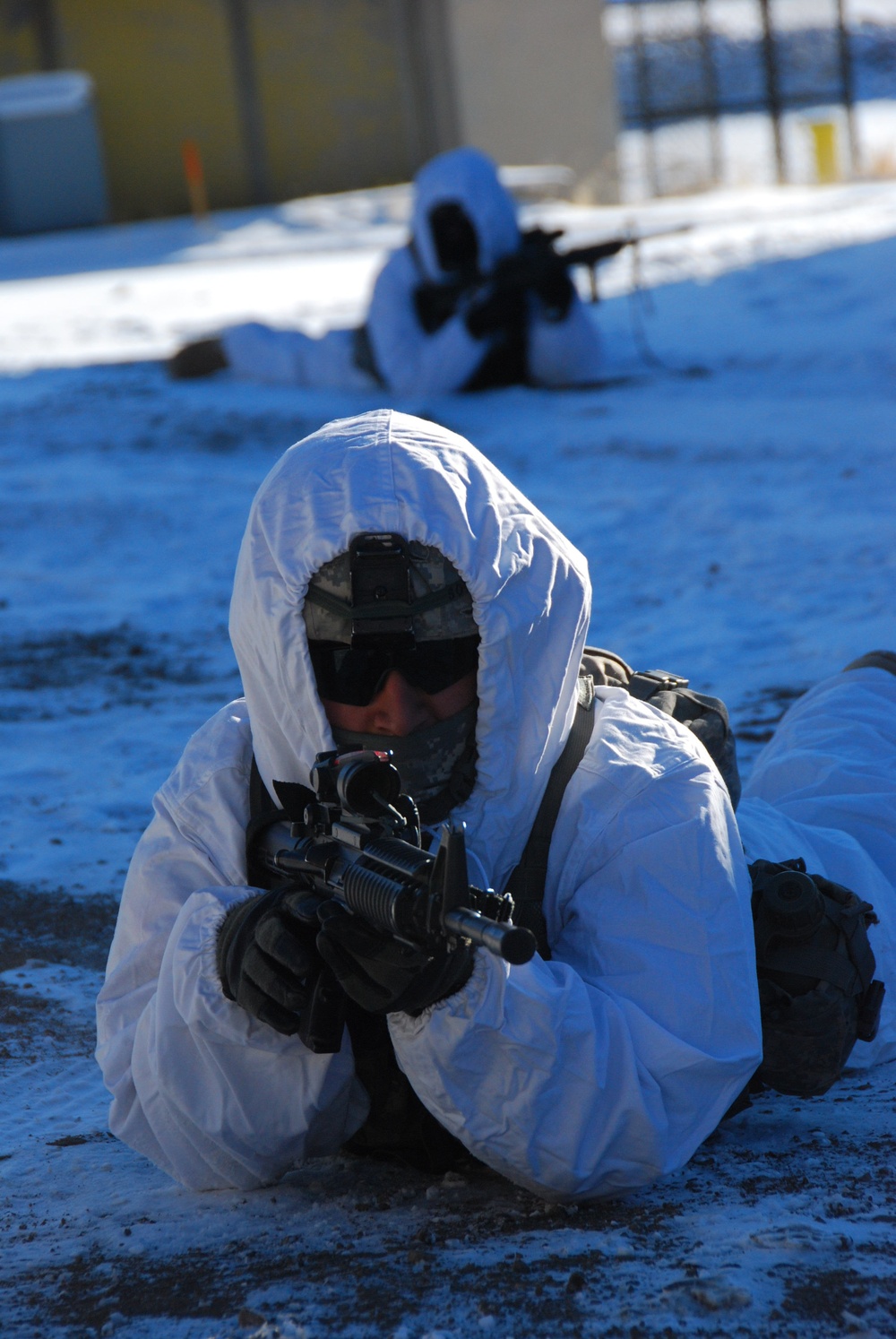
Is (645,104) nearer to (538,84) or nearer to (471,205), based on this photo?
(538,84)

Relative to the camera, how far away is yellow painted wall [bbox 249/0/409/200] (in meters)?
17.1

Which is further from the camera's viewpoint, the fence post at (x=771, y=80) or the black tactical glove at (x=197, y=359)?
the fence post at (x=771, y=80)

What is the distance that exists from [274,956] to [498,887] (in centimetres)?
38

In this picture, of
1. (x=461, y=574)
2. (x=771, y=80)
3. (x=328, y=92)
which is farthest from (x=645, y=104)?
(x=461, y=574)

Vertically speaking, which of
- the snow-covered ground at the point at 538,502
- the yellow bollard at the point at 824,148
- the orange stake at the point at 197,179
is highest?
the orange stake at the point at 197,179

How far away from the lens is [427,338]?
25.4 feet

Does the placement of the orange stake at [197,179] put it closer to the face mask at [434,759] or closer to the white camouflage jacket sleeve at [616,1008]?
the face mask at [434,759]

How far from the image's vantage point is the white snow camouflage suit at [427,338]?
762 centimetres

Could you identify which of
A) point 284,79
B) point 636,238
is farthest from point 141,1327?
point 284,79

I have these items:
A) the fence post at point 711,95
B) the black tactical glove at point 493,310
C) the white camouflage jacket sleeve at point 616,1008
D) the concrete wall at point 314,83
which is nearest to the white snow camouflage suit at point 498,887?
the white camouflage jacket sleeve at point 616,1008

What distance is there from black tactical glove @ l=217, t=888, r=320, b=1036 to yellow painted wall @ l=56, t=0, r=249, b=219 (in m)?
16.6

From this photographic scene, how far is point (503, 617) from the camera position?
74.2 inches

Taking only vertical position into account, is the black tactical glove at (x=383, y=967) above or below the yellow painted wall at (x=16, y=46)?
below

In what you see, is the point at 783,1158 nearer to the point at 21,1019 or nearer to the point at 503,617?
the point at 503,617
